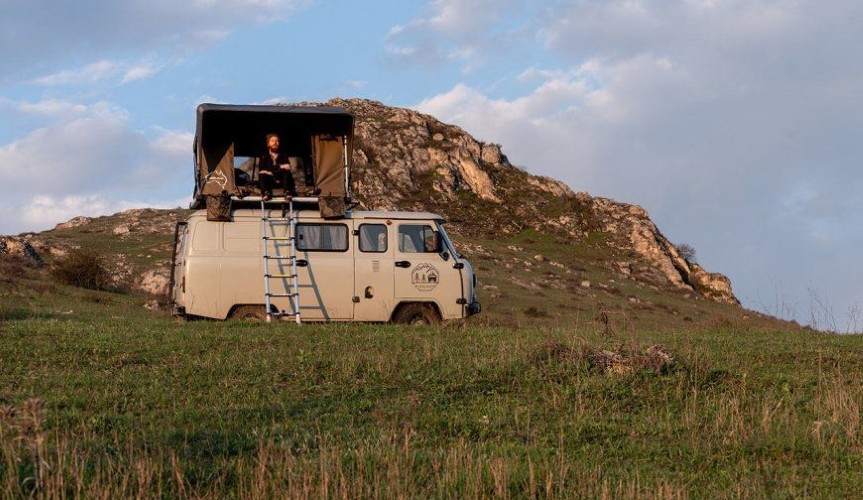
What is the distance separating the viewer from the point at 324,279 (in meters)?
17.3

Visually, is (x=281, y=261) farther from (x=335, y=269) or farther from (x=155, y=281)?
(x=155, y=281)

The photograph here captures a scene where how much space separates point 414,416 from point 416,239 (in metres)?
8.51

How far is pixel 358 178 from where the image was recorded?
207 ft

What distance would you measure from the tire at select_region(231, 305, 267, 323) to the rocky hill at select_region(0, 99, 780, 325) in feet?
67.0

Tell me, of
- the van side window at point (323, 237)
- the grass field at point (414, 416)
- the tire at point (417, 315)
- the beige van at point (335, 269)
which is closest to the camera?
the grass field at point (414, 416)

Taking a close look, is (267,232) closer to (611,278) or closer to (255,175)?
(255,175)

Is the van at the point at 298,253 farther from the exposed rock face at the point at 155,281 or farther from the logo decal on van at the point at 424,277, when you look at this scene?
the exposed rock face at the point at 155,281

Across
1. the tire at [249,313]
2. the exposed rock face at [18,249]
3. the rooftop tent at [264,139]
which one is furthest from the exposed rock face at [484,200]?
the tire at [249,313]

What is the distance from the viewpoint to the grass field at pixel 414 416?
705 cm

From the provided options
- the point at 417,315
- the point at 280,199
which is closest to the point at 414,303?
the point at 417,315

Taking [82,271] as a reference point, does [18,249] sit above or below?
above

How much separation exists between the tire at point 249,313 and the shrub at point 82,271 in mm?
19503

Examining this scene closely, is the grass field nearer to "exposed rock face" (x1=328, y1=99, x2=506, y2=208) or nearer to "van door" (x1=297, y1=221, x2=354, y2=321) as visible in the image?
"van door" (x1=297, y1=221, x2=354, y2=321)

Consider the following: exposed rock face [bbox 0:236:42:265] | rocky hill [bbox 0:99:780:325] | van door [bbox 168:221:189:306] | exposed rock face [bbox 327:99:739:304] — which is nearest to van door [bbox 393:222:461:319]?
van door [bbox 168:221:189:306]
